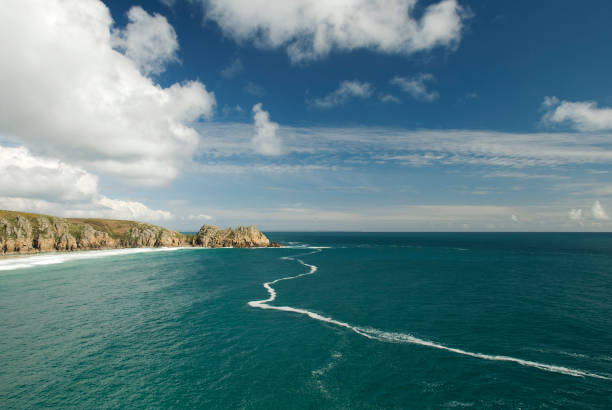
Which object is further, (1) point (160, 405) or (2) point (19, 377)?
(2) point (19, 377)

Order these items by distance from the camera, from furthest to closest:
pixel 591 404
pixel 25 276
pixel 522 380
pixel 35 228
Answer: pixel 35 228 → pixel 25 276 → pixel 522 380 → pixel 591 404

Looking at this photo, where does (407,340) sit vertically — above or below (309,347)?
above

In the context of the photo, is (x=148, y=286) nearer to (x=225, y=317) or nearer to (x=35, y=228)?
(x=225, y=317)

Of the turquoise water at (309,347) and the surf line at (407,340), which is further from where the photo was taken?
the surf line at (407,340)

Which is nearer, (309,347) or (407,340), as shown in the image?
(309,347)

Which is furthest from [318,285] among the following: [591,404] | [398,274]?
[591,404]

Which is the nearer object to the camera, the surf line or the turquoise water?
the turquoise water

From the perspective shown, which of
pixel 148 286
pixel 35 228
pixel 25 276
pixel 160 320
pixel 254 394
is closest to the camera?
pixel 254 394

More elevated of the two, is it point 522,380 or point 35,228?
point 35,228
